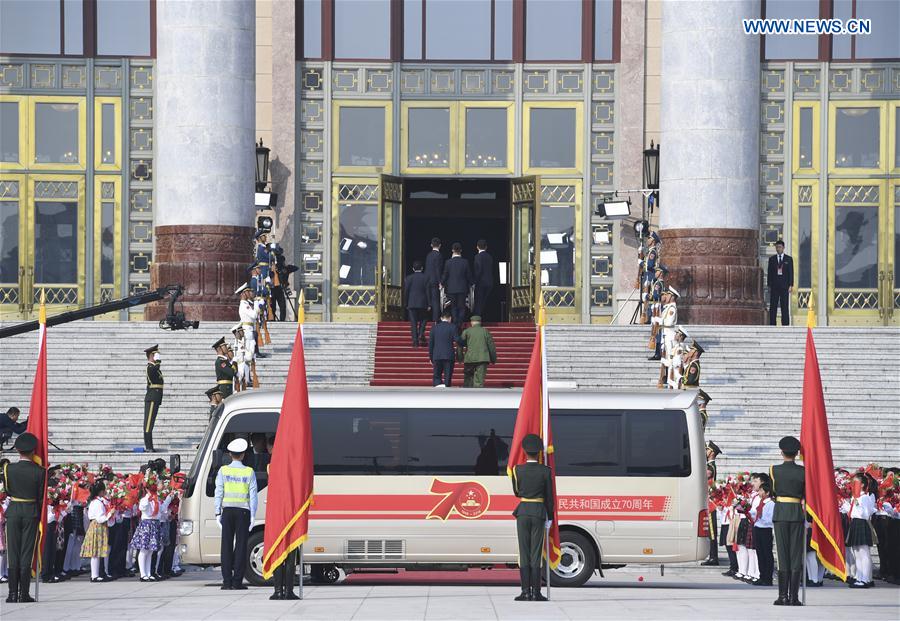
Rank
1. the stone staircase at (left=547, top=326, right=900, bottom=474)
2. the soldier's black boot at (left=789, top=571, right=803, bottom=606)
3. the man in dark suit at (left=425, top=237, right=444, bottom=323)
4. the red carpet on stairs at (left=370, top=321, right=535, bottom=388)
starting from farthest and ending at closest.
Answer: the man in dark suit at (left=425, top=237, right=444, bottom=323)
the red carpet on stairs at (left=370, top=321, right=535, bottom=388)
the stone staircase at (left=547, top=326, right=900, bottom=474)
the soldier's black boot at (left=789, top=571, right=803, bottom=606)

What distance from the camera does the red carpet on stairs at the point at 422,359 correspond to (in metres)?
31.2

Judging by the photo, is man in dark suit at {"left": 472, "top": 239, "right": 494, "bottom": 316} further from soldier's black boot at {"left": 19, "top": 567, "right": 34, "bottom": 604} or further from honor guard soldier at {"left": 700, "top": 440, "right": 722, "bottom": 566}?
soldier's black boot at {"left": 19, "top": 567, "right": 34, "bottom": 604}

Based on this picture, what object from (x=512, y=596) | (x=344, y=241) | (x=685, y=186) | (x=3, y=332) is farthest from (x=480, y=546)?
(x=344, y=241)

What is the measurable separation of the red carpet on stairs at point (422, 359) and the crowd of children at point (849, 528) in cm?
912

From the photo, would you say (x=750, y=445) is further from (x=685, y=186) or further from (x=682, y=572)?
(x=685, y=186)

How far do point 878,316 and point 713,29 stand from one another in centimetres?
786

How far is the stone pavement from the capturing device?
16609mm

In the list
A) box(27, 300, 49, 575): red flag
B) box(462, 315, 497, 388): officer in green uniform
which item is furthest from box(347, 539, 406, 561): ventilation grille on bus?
box(462, 315, 497, 388): officer in green uniform

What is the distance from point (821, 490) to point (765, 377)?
1266 cm

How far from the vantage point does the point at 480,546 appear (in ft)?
70.1

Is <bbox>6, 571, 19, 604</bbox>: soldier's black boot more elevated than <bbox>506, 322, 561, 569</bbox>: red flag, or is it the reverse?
<bbox>506, 322, 561, 569</bbox>: red flag

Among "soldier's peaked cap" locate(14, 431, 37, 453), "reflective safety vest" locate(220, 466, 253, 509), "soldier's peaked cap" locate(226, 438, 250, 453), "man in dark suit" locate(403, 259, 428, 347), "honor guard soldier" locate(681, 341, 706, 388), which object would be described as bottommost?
"reflective safety vest" locate(220, 466, 253, 509)

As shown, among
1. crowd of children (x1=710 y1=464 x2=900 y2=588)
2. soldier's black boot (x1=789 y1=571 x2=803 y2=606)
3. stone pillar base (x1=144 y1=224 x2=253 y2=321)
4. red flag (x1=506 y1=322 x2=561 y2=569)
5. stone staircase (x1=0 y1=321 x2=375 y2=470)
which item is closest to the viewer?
soldier's black boot (x1=789 y1=571 x2=803 y2=606)

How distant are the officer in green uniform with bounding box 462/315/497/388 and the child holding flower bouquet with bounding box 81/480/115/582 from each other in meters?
8.40
